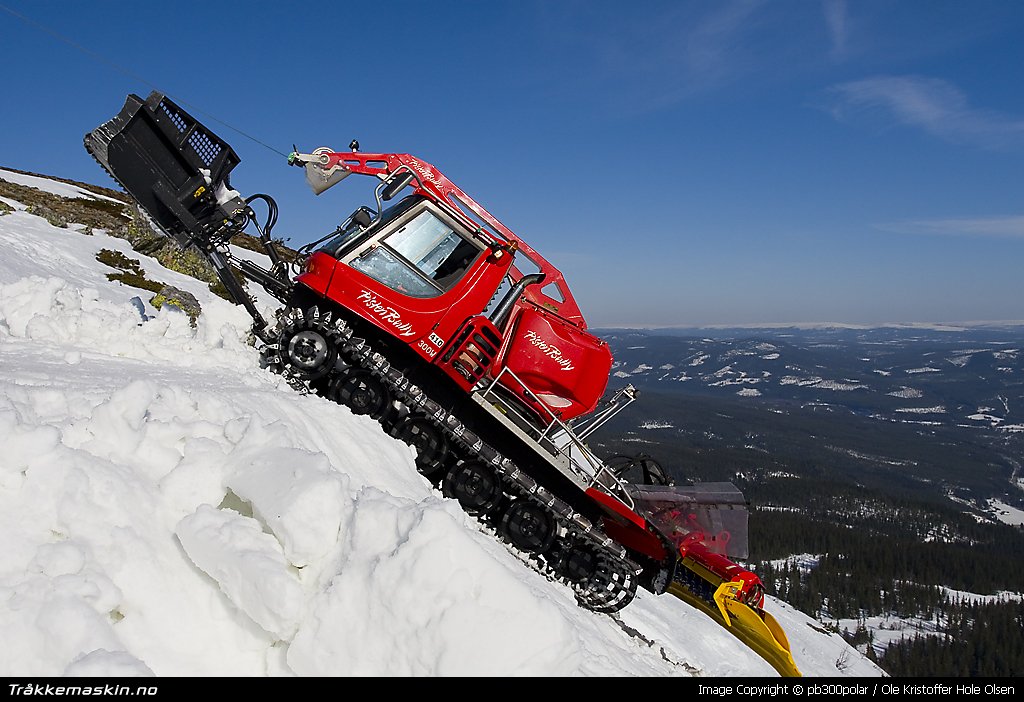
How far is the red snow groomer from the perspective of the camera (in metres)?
7.04

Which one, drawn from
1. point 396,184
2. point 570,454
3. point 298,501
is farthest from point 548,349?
point 298,501

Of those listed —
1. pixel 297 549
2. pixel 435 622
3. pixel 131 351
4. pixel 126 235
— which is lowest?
pixel 126 235

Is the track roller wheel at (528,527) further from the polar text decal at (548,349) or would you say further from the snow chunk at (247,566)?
the snow chunk at (247,566)

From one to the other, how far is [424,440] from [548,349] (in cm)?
205

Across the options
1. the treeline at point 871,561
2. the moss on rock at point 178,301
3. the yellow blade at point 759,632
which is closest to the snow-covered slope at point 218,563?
the yellow blade at point 759,632

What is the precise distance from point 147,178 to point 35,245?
22.4 feet

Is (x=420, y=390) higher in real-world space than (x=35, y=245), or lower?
higher

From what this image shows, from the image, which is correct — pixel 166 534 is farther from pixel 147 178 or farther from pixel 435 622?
pixel 147 178

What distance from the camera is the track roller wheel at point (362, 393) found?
7.11 meters

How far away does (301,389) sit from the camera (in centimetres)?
685

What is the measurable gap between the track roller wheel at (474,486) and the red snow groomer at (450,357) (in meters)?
0.02

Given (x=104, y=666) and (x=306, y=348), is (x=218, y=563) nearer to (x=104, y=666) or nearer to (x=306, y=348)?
(x=104, y=666)

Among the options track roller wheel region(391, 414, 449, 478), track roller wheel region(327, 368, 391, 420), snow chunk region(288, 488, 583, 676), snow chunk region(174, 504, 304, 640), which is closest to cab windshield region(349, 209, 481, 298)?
track roller wheel region(327, 368, 391, 420)
